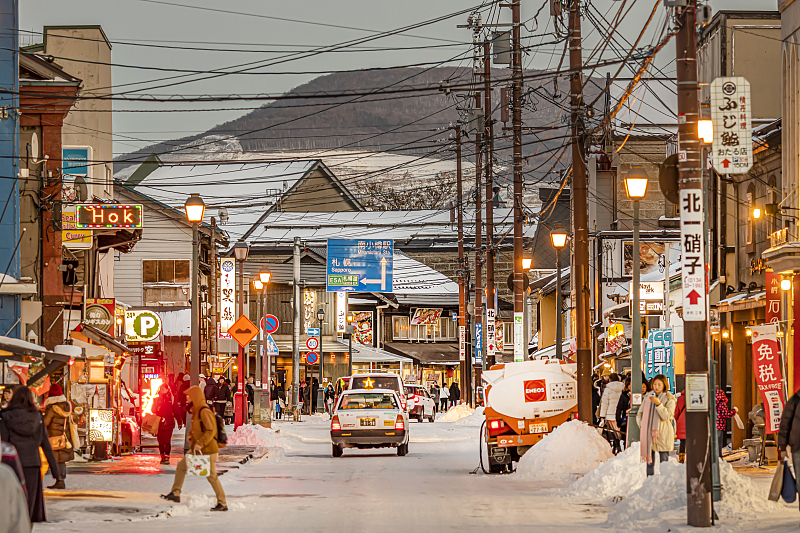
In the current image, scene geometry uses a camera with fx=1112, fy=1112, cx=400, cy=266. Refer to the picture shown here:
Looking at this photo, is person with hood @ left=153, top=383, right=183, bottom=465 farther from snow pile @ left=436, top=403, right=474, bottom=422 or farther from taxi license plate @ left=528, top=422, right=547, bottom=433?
snow pile @ left=436, top=403, right=474, bottom=422

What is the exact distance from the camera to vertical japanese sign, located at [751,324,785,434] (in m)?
22.1

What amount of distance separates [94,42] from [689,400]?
34.8 metres

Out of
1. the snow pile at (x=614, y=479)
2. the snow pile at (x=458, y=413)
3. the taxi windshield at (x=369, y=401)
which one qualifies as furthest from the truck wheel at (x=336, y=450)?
the snow pile at (x=458, y=413)

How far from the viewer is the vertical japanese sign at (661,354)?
3488cm

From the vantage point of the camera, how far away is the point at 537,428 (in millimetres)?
23000

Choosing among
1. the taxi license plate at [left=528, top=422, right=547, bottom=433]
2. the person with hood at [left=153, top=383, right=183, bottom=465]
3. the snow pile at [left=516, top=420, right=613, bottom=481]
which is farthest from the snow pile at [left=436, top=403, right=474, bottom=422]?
the snow pile at [left=516, top=420, right=613, bottom=481]

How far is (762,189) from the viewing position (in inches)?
1080

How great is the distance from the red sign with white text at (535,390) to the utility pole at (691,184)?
9.14m

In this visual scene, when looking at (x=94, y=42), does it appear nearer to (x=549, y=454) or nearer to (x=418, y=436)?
(x=418, y=436)

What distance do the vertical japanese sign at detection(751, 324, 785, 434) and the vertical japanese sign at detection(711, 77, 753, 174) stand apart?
137 inches

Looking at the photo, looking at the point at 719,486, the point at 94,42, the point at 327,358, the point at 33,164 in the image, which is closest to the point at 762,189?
the point at 719,486

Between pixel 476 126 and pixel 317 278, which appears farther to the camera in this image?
pixel 317 278

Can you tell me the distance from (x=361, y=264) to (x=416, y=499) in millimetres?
37006

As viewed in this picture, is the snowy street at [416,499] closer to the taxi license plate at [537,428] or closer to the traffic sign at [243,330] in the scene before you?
the taxi license plate at [537,428]
